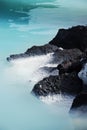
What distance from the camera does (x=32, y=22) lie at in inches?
227

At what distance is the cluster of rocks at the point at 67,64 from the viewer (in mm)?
3197

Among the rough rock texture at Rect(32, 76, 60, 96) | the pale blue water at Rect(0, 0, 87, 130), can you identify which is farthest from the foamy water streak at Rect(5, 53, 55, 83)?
the rough rock texture at Rect(32, 76, 60, 96)

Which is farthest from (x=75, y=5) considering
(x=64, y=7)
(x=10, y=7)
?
(x=10, y=7)

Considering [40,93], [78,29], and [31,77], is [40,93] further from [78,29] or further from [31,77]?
[78,29]

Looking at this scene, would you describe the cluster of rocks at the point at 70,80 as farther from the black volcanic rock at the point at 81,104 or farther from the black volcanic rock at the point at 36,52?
the black volcanic rock at the point at 36,52

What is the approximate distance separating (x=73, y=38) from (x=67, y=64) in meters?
0.83

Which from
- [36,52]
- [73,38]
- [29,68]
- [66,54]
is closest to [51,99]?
[29,68]

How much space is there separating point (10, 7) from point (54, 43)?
7.87 ft

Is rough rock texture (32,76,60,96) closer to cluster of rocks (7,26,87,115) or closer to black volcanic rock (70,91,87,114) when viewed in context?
cluster of rocks (7,26,87,115)

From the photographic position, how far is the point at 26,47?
15.3 ft

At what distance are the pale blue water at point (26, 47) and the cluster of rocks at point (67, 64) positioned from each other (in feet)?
0.40

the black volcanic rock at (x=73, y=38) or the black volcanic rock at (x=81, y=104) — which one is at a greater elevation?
the black volcanic rock at (x=73, y=38)

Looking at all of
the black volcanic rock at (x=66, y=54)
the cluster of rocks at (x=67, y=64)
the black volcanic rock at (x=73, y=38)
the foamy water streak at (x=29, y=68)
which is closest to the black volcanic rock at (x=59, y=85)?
the cluster of rocks at (x=67, y=64)

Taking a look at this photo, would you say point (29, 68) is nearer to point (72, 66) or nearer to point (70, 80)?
point (72, 66)
